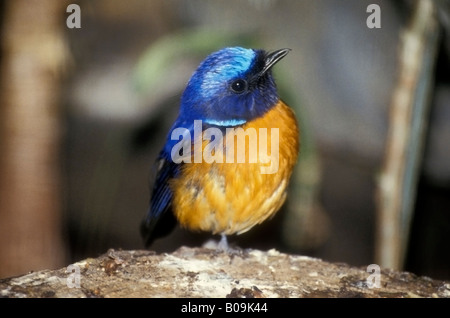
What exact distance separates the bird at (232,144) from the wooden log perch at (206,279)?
43 centimetres

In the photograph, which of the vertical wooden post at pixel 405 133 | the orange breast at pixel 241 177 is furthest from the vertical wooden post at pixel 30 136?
the vertical wooden post at pixel 405 133

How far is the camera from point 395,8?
586 centimetres

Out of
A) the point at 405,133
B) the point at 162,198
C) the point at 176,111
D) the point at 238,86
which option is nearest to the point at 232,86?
the point at 238,86

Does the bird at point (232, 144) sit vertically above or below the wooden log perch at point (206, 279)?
above

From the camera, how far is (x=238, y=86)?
4.31 metres

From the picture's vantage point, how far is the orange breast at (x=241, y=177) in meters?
4.15

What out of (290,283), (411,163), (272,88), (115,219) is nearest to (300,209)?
(411,163)

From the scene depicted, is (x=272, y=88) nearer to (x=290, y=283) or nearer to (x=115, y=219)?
(x=290, y=283)

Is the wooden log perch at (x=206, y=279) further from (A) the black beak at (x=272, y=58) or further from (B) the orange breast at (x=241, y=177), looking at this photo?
(A) the black beak at (x=272, y=58)

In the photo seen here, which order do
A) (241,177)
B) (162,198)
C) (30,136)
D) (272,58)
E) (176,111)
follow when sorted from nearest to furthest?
(241,177)
(272,58)
(162,198)
(30,136)
(176,111)

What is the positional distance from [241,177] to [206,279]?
91cm

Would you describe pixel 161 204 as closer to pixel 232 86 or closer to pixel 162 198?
pixel 162 198
